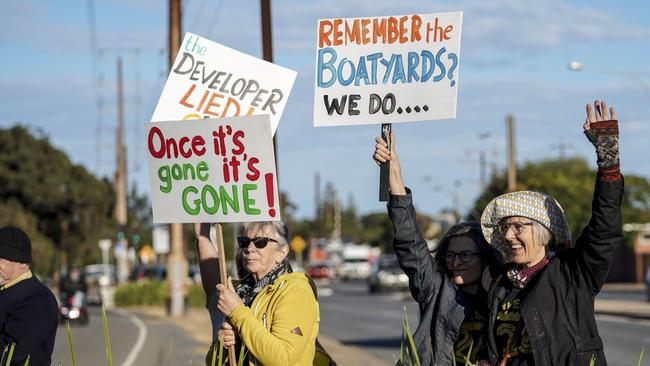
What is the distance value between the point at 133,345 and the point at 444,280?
20089mm

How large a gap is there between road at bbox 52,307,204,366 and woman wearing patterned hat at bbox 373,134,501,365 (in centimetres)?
997

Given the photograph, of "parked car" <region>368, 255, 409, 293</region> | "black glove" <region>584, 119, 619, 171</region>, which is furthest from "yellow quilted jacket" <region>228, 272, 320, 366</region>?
"parked car" <region>368, 255, 409, 293</region>

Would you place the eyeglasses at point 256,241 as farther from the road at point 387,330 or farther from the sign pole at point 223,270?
the road at point 387,330

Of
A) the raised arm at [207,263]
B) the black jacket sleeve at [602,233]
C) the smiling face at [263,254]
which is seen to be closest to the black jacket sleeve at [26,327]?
the raised arm at [207,263]

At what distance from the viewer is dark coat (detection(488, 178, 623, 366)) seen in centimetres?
533

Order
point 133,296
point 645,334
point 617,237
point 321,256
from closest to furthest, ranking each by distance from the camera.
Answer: point 617,237 → point 645,334 → point 133,296 → point 321,256

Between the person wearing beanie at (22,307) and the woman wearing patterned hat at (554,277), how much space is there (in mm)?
2224

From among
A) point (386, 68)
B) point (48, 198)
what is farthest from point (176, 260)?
point (48, 198)

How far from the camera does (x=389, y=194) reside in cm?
604

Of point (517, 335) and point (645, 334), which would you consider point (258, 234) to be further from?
point (645, 334)

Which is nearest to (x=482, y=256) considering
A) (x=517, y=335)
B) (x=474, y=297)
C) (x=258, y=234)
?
(x=474, y=297)

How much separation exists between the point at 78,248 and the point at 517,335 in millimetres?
75538

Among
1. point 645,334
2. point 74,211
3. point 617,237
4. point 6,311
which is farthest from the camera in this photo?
point 74,211

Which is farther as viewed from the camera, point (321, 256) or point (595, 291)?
point (321, 256)
